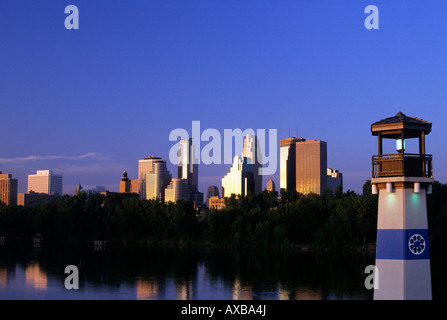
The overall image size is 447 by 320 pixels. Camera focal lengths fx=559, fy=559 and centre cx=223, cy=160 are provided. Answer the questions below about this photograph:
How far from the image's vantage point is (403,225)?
1909 centimetres

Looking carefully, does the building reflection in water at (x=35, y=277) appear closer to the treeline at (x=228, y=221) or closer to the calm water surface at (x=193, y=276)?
the calm water surface at (x=193, y=276)

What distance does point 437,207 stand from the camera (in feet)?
244

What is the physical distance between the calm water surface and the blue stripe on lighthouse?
20874mm

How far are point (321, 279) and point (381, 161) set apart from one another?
105 feet

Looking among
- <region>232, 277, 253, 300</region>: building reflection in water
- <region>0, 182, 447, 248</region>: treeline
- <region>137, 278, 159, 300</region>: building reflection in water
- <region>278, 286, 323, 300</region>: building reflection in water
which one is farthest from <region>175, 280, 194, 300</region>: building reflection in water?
<region>0, 182, 447, 248</region>: treeline

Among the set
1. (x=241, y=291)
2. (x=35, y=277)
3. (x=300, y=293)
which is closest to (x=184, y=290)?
(x=241, y=291)

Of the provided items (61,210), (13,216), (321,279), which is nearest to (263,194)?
(61,210)

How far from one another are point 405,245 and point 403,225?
0.68 metres

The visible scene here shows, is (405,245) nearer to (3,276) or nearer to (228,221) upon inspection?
(3,276)

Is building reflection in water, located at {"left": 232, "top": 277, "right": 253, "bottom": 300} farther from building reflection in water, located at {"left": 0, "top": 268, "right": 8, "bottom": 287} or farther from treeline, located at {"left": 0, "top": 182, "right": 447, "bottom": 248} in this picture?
treeline, located at {"left": 0, "top": 182, "right": 447, "bottom": 248}

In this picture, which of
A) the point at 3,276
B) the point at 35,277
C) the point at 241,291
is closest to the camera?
the point at 241,291

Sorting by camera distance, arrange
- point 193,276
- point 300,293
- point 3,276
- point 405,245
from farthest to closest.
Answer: point 193,276 → point 3,276 → point 300,293 → point 405,245

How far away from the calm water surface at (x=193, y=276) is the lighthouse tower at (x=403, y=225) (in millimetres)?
20769
